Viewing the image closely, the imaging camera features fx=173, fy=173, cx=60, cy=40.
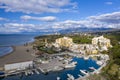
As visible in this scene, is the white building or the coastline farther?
the coastline

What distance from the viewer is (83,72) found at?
2519 centimetres

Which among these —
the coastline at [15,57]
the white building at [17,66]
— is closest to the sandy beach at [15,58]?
the coastline at [15,57]

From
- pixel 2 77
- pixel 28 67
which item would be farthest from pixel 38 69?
pixel 2 77

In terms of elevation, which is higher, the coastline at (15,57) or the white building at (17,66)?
the white building at (17,66)

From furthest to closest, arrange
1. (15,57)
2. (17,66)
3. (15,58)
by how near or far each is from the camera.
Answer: (15,57), (15,58), (17,66)

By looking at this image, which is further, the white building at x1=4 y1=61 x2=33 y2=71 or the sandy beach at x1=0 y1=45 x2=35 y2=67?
the sandy beach at x1=0 y1=45 x2=35 y2=67

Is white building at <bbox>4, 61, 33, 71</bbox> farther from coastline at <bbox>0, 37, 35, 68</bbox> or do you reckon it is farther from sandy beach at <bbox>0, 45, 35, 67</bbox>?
sandy beach at <bbox>0, 45, 35, 67</bbox>

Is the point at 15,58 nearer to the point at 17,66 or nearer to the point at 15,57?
the point at 15,57

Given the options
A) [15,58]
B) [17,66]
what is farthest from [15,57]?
[17,66]

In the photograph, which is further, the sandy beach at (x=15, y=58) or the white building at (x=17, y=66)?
the sandy beach at (x=15, y=58)

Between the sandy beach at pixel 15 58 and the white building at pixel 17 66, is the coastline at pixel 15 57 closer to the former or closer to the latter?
the sandy beach at pixel 15 58

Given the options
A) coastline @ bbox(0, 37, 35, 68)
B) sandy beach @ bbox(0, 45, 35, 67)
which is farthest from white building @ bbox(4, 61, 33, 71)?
sandy beach @ bbox(0, 45, 35, 67)

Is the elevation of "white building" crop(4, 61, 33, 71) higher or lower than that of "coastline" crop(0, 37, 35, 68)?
higher

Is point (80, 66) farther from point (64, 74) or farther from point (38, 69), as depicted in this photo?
point (38, 69)
